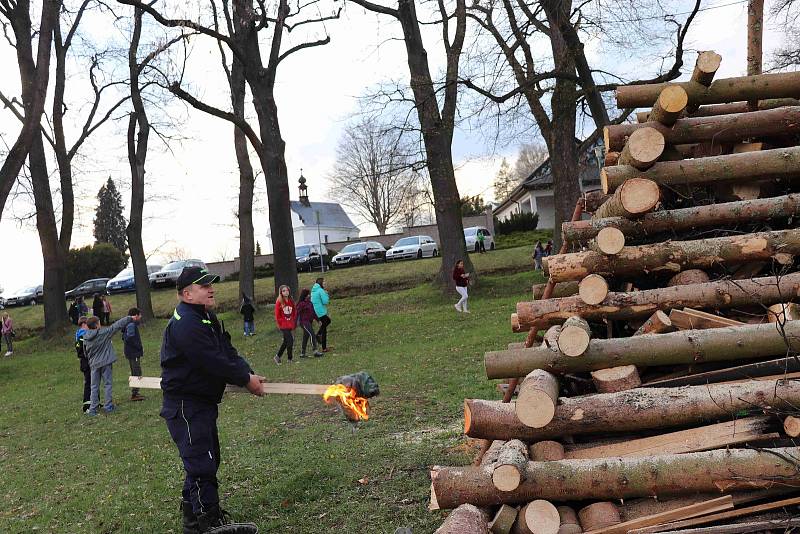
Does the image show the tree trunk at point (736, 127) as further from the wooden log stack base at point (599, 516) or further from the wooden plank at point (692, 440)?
the wooden log stack base at point (599, 516)

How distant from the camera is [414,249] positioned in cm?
3612

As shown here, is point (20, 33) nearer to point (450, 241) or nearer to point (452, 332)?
point (450, 241)

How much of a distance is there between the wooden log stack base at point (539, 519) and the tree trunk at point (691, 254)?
2.34 meters

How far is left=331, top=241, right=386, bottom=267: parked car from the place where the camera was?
36.6m

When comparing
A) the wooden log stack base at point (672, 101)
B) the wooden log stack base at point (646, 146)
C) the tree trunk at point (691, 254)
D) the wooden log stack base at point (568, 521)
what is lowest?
the wooden log stack base at point (568, 521)

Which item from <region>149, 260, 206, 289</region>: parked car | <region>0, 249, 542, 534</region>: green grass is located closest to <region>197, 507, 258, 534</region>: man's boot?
<region>0, 249, 542, 534</region>: green grass

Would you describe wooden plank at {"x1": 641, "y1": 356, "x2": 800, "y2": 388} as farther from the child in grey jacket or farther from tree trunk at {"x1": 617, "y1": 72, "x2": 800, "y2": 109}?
the child in grey jacket

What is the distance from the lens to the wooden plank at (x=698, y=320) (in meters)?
5.04

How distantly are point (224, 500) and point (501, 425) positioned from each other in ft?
10.2

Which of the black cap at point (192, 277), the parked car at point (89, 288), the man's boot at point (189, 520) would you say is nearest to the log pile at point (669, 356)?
the man's boot at point (189, 520)

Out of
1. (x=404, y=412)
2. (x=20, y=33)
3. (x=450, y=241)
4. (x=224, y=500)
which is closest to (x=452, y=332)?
(x=450, y=241)

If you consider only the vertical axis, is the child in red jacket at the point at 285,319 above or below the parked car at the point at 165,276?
below

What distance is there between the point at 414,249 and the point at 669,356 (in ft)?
103

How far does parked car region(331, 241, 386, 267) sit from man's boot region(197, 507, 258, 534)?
31343 mm
